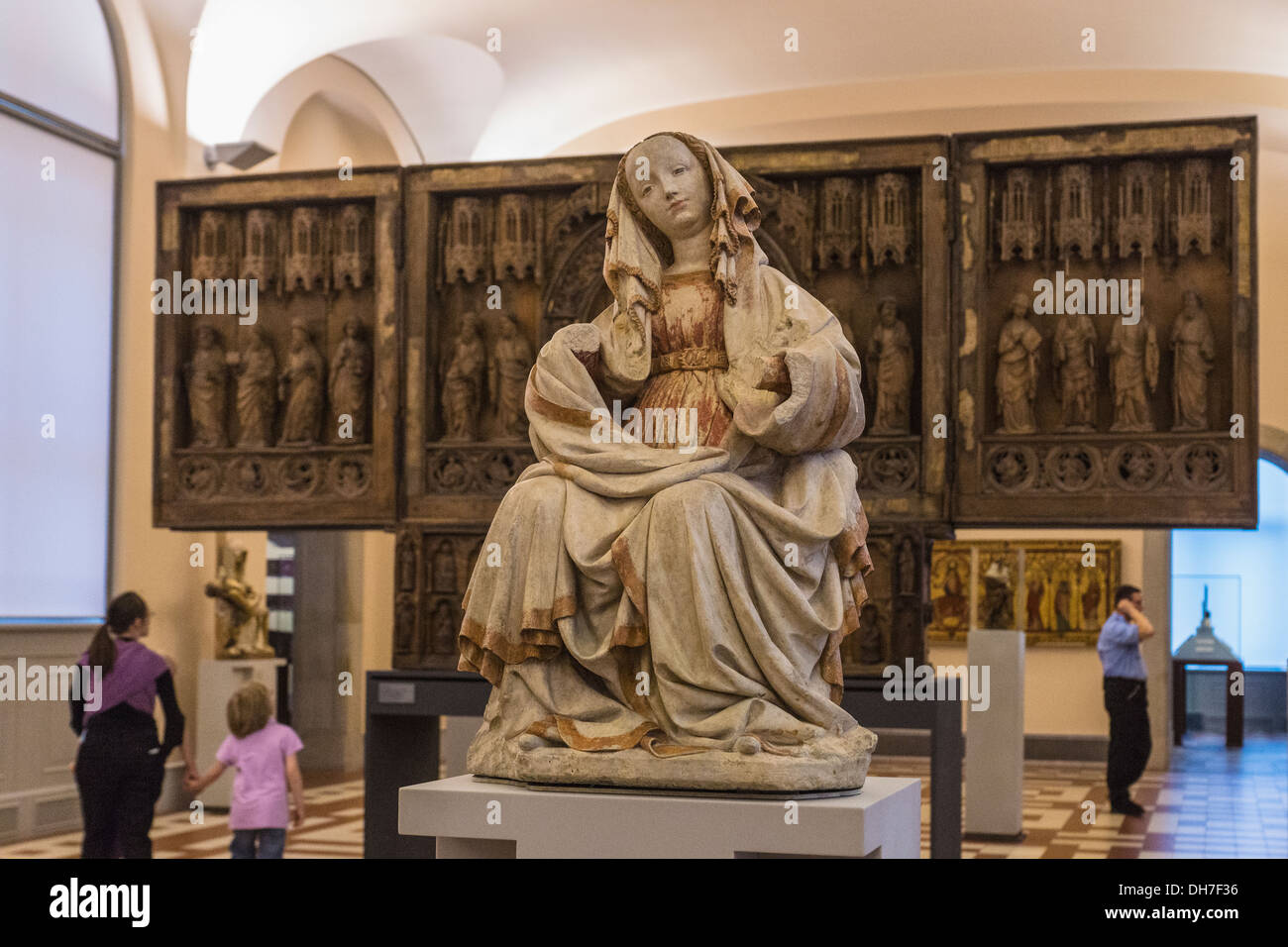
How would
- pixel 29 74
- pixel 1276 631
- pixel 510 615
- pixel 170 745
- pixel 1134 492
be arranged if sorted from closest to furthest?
pixel 510 615 < pixel 170 745 < pixel 1134 492 < pixel 29 74 < pixel 1276 631

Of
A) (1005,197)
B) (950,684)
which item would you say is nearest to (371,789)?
(950,684)

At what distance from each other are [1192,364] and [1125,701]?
470 cm

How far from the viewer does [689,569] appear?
14.6 feet

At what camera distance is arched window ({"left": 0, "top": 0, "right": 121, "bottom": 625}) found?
408 inches

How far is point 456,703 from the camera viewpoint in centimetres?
780

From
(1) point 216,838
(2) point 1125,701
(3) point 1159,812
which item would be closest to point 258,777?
(1) point 216,838

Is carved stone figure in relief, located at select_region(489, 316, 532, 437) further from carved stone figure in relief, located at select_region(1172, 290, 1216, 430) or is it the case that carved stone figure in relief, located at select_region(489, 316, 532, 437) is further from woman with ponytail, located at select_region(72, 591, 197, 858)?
carved stone figure in relief, located at select_region(1172, 290, 1216, 430)

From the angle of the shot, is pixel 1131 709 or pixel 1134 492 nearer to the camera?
pixel 1134 492

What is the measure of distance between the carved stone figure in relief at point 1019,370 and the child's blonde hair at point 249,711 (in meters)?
3.81

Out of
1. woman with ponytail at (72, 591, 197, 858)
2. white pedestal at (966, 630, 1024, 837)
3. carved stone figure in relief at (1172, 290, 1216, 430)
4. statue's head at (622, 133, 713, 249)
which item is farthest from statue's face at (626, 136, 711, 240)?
white pedestal at (966, 630, 1024, 837)

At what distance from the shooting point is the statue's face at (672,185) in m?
5.05

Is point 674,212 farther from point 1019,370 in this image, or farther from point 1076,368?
point 1076,368

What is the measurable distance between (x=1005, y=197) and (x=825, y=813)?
4712mm
